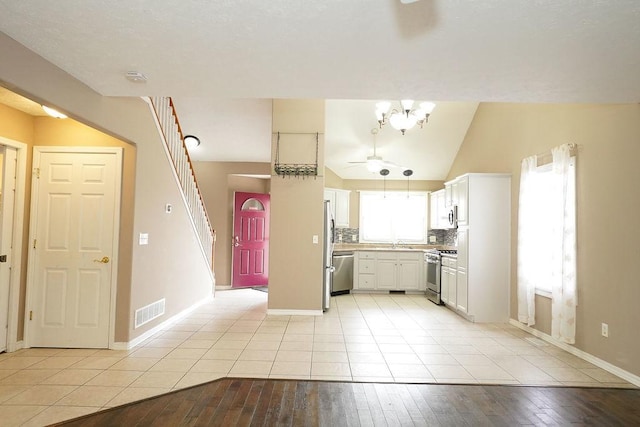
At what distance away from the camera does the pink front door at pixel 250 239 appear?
8.16 m

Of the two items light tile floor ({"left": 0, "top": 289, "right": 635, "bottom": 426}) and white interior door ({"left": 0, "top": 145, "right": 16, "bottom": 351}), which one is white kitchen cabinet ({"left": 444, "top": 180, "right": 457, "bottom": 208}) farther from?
white interior door ({"left": 0, "top": 145, "right": 16, "bottom": 351})

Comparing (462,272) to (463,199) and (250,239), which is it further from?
(250,239)

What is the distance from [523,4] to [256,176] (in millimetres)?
6837

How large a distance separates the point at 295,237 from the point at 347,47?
355 centimetres

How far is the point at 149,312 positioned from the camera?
440 centimetres

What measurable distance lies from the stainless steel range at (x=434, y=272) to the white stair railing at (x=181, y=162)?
4.02 metres

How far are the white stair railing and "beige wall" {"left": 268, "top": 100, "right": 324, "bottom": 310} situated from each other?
1.27m

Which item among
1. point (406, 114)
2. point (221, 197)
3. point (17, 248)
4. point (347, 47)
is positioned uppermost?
point (406, 114)

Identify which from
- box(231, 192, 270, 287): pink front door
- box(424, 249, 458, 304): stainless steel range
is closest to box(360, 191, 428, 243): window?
box(424, 249, 458, 304): stainless steel range

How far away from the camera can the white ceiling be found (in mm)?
2039

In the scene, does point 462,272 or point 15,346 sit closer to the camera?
point 15,346

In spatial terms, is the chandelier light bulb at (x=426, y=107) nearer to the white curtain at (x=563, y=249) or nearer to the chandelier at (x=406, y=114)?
the chandelier at (x=406, y=114)

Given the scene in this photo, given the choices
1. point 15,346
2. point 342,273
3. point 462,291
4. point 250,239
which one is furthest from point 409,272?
point 15,346

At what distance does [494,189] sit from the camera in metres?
5.46
